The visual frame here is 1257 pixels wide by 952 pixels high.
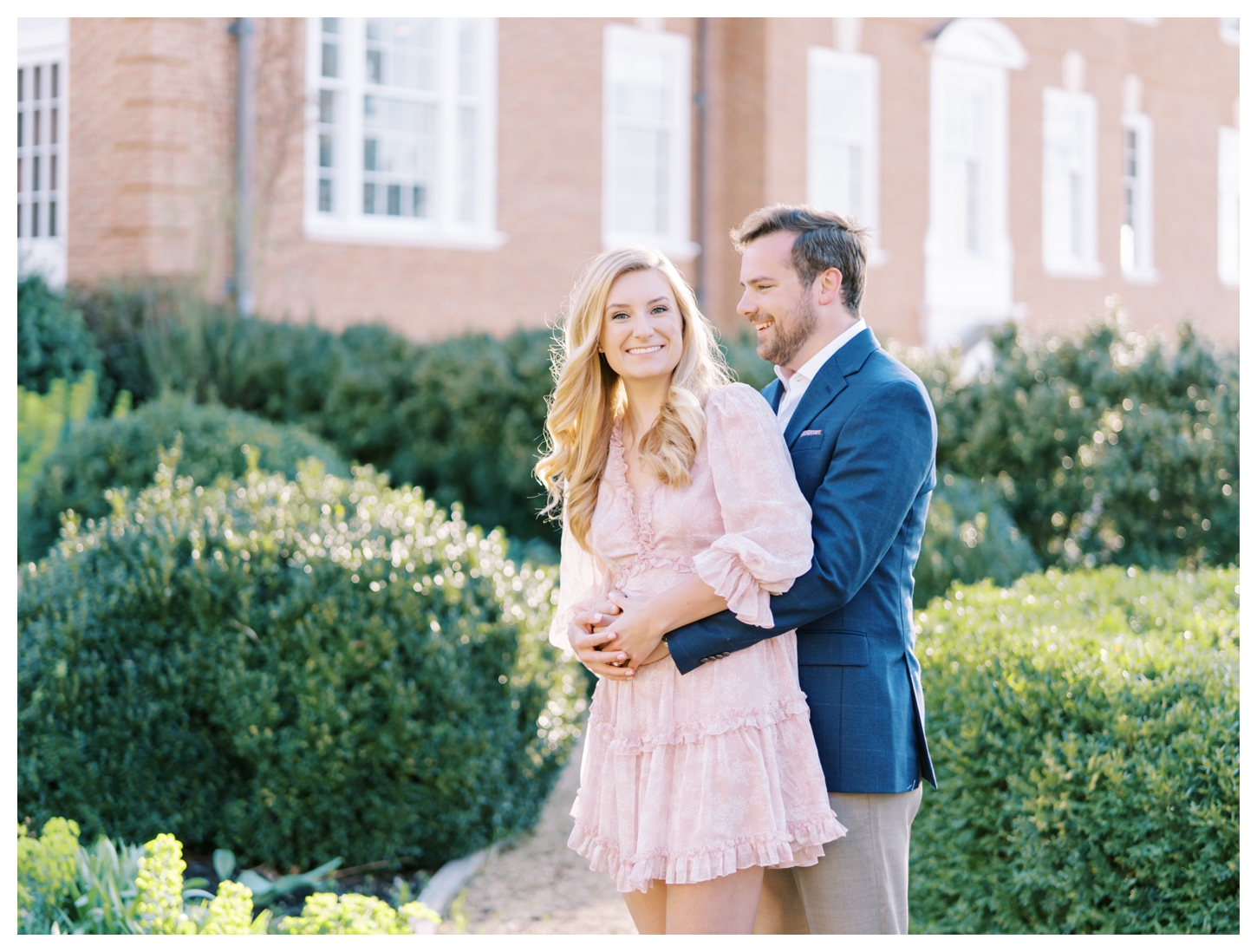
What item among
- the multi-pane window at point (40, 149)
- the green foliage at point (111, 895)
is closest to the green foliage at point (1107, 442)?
the green foliage at point (111, 895)

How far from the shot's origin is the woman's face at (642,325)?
2711 mm

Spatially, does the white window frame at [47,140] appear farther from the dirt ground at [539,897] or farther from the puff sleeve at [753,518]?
the puff sleeve at [753,518]

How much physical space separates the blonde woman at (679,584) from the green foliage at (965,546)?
3.91 m

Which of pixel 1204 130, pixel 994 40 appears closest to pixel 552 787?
pixel 994 40

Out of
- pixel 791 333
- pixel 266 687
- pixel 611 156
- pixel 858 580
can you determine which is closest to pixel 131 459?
pixel 266 687

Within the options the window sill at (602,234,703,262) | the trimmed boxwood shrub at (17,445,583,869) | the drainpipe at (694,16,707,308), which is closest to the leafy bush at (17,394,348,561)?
the trimmed boxwood shrub at (17,445,583,869)

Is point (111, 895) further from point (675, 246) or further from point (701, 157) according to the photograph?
point (701, 157)

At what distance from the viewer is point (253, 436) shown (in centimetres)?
720

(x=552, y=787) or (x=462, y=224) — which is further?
(x=462, y=224)

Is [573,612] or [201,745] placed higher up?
[573,612]

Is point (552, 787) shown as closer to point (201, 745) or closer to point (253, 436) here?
point (201, 745)

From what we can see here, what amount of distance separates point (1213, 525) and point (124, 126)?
31.0ft

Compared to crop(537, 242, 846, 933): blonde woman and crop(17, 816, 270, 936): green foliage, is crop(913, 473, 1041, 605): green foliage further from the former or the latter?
crop(17, 816, 270, 936): green foliage

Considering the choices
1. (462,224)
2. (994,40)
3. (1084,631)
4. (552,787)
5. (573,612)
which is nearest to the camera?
(573,612)
